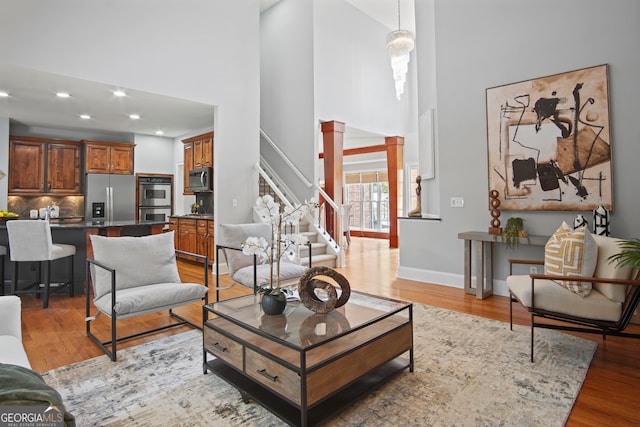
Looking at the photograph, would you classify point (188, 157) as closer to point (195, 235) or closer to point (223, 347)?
point (195, 235)

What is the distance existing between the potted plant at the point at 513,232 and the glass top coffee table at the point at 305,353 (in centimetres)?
214

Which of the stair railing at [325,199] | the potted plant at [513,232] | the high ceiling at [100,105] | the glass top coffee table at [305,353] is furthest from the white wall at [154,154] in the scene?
the potted plant at [513,232]

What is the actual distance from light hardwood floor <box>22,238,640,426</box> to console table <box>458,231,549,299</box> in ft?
0.39

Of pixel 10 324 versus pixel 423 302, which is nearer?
pixel 10 324

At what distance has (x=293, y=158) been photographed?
24.9 ft

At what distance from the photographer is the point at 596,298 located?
256 centimetres

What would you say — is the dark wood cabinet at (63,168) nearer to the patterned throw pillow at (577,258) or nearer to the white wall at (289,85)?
the white wall at (289,85)

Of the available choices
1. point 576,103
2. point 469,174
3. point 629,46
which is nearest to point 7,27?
point 469,174

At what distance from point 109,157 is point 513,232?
818cm

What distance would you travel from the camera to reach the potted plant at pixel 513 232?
3980 millimetres

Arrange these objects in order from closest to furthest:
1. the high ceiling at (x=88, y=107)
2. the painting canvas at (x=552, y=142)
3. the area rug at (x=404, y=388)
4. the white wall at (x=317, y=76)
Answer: the area rug at (x=404, y=388) < the painting canvas at (x=552, y=142) < the high ceiling at (x=88, y=107) < the white wall at (x=317, y=76)

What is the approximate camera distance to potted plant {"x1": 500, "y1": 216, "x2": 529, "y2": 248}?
3980mm

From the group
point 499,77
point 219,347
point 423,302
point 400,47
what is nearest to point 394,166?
→ point 400,47

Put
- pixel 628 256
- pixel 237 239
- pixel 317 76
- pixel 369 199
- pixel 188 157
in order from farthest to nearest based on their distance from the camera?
pixel 369 199
pixel 188 157
pixel 317 76
pixel 237 239
pixel 628 256
